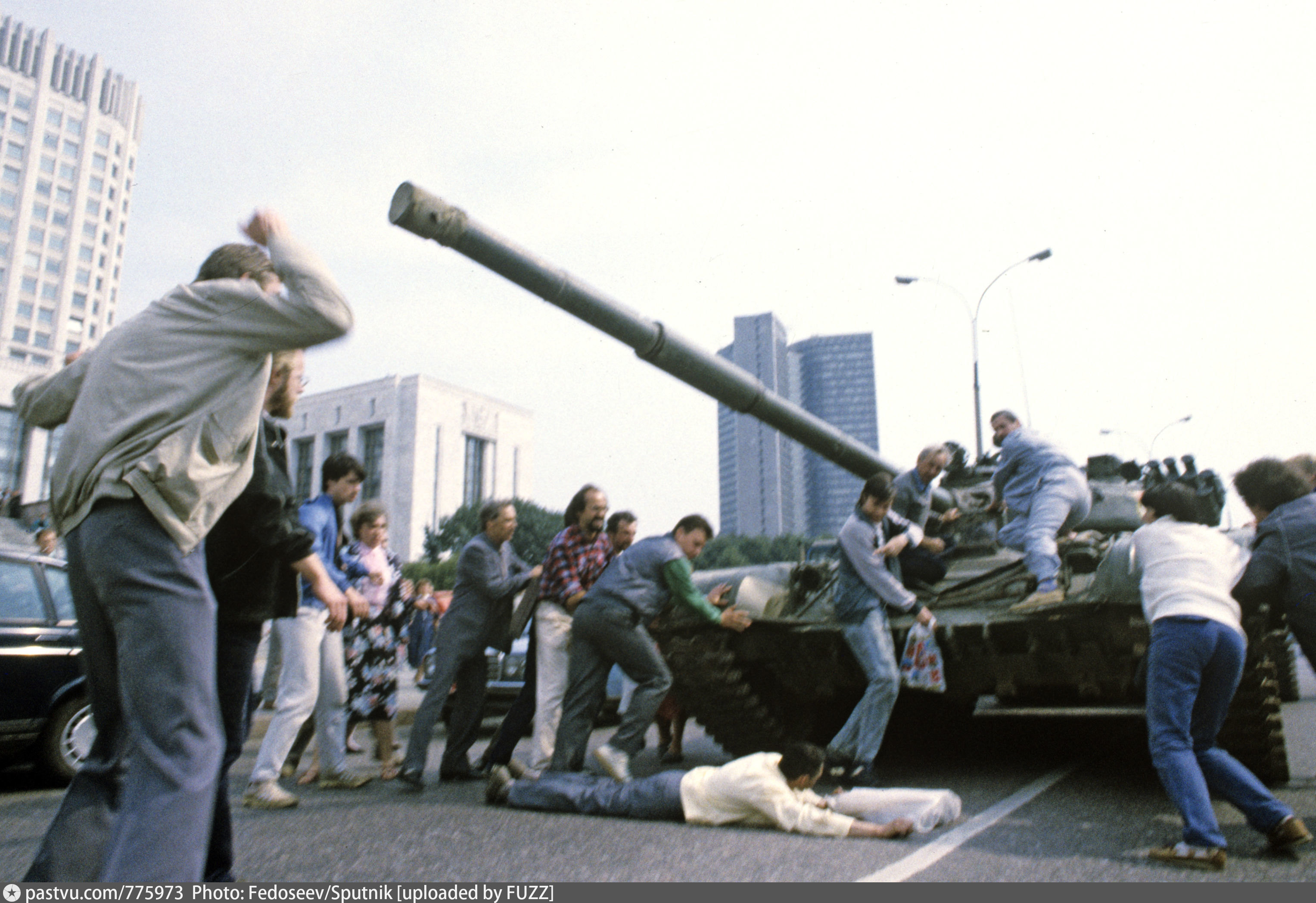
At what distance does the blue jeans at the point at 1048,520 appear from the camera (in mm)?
5512

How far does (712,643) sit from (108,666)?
148 inches

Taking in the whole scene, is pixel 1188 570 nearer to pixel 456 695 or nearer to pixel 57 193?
pixel 456 695

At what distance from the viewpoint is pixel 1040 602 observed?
5090mm

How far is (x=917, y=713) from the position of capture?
7.07 meters

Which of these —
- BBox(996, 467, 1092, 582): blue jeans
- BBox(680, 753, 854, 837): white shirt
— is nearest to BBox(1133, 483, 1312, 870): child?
BBox(680, 753, 854, 837): white shirt

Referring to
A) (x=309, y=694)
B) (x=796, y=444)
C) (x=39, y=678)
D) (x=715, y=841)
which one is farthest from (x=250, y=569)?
(x=796, y=444)

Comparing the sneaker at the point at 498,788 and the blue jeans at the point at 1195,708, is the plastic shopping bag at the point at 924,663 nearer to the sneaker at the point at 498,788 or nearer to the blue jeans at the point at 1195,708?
the blue jeans at the point at 1195,708

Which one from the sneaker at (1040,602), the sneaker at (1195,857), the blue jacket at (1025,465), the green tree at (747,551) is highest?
the green tree at (747,551)

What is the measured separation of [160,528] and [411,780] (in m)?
3.29

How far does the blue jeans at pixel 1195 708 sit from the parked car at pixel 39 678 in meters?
4.71

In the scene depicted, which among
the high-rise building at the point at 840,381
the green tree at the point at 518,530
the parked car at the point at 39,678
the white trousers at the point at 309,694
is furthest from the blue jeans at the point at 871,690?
the green tree at the point at 518,530

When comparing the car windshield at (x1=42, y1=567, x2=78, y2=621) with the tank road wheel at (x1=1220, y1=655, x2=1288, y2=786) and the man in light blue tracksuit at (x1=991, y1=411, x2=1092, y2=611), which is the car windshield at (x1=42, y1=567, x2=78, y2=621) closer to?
the man in light blue tracksuit at (x1=991, y1=411, x2=1092, y2=611)

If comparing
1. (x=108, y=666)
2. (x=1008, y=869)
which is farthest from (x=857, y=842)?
(x=108, y=666)

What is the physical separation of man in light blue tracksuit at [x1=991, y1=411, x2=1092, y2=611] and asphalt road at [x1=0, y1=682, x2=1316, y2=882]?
112 cm
